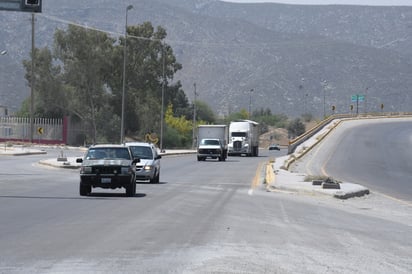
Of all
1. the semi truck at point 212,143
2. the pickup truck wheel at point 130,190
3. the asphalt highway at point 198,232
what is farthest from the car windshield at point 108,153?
the semi truck at point 212,143

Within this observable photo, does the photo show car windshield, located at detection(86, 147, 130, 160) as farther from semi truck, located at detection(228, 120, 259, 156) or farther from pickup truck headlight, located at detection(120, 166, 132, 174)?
semi truck, located at detection(228, 120, 259, 156)

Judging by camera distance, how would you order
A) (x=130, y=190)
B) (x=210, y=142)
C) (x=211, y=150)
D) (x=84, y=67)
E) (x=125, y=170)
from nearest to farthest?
1. (x=125, y=170)
2. (x=130, y=190)
3. (x=211, y=150)
4. (x=210, y=142)
5. (x=84, y=67)

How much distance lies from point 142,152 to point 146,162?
2.05 ft

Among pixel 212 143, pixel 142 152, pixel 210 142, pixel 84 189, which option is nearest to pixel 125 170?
pixel 84 189

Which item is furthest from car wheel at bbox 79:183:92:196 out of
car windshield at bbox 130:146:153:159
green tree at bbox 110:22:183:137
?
green tree at bbox 110:22:183:137

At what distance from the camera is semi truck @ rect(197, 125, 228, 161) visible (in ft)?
232

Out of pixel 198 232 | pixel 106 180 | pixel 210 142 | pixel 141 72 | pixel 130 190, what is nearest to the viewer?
pixel 198 232

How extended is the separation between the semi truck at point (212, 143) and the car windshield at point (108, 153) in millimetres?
41069

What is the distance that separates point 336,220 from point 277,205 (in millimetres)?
4386

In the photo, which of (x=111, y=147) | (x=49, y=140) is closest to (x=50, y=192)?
(x=111, y=147)

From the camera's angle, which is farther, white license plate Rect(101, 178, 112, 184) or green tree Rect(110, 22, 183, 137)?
green tree Rect(110, 22, 183, 137)

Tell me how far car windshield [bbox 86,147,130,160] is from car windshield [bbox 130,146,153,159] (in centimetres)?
687

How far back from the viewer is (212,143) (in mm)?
72188

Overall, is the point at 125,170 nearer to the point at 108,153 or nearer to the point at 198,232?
the point at 108,153
